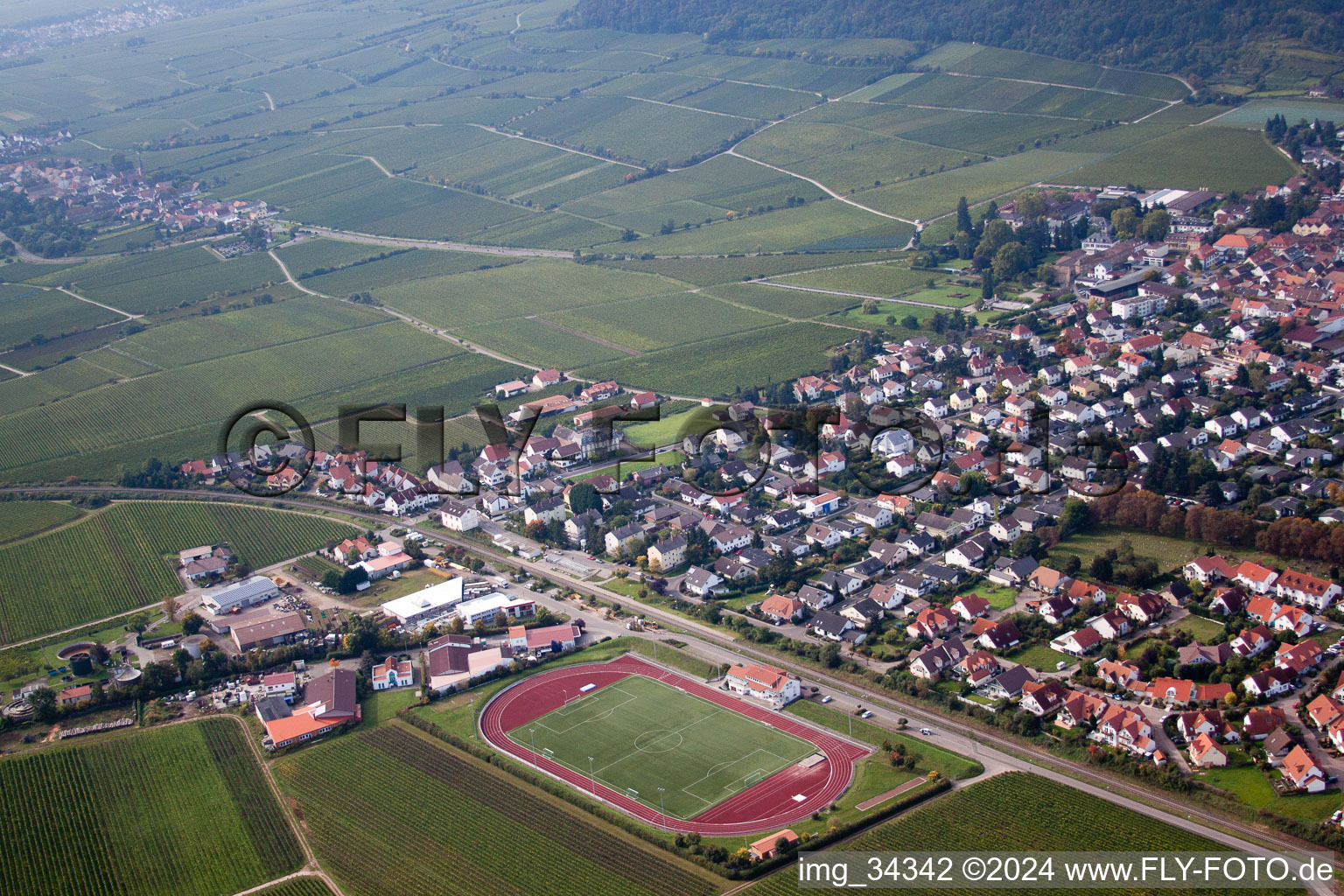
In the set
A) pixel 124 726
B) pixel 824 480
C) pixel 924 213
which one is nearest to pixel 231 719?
pixel 124 726

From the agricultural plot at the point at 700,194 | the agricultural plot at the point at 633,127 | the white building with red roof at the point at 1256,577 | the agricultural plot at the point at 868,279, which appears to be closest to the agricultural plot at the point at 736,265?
the agricultural plot at the point at 868,279

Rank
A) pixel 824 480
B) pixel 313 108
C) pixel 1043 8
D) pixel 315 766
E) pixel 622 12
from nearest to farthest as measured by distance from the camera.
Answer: pixel 315 766 → pixel 824 480 → pixel 1043 8 → pixel 313 108 → pixel 622 12

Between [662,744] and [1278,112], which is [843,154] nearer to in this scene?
[1278,112]

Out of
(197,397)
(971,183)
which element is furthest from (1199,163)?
(197,397)

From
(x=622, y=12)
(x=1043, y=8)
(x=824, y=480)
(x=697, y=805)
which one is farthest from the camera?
(x=622, y=12)

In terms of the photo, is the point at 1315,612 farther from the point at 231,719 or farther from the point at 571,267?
the point at 571,267

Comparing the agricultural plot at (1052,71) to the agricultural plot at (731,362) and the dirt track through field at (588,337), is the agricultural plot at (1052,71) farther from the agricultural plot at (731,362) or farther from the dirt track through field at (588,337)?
the dirt track through field at (588,337)
